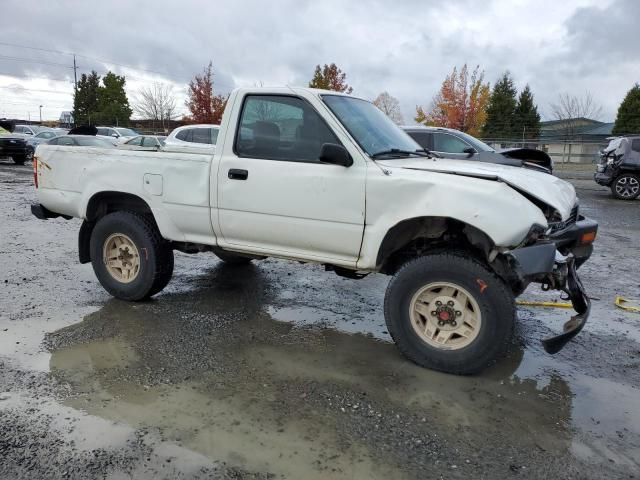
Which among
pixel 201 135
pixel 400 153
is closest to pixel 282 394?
pixel 400 153

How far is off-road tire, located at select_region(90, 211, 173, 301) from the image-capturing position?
16.1 ft

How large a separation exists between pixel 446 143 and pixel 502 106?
37648mm

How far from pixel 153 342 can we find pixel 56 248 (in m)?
4.08

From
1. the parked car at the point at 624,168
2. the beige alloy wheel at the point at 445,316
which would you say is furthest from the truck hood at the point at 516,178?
the parked car at the point at 624,168

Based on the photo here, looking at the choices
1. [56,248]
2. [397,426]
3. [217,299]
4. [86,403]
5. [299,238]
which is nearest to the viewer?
[397,426]

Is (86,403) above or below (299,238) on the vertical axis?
below

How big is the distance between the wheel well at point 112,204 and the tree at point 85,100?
5469 cm

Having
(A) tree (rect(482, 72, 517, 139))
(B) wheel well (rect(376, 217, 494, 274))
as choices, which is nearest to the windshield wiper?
(B) wheel well (rect(376, 217, 494, 274))

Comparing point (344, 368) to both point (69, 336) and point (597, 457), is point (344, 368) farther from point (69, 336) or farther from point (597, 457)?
point (69, 336)

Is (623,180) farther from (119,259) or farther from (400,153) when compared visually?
(119,259)

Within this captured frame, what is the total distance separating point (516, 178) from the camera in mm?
3740

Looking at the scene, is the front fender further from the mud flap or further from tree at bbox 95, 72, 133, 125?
tree at bbox 95, 72, 133, 125

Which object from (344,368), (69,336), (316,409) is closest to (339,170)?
(344,368)

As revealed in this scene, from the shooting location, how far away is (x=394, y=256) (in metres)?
4.22
